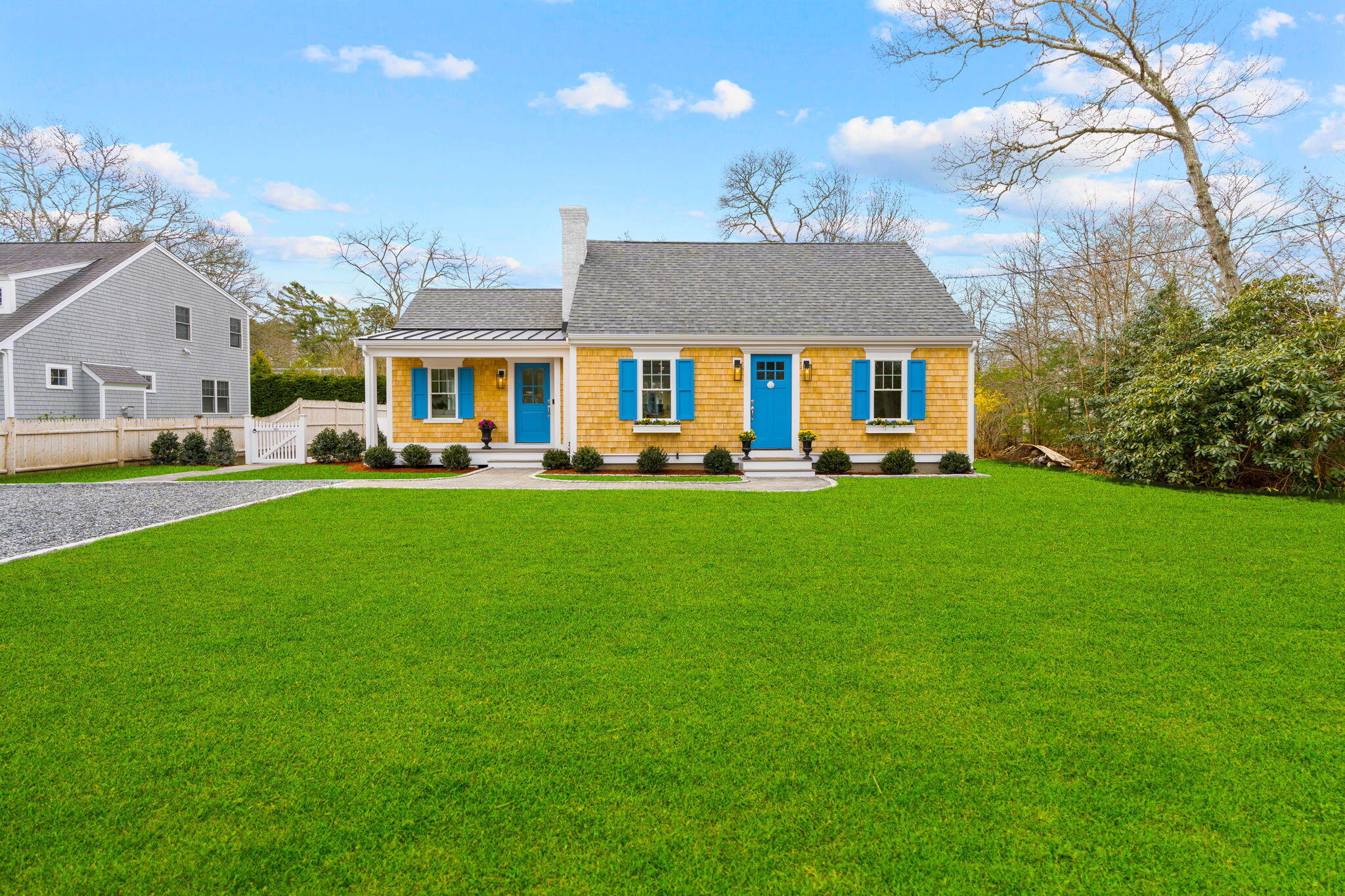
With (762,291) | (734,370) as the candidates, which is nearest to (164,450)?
(734,370)

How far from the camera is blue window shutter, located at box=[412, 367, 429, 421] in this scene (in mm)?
16984

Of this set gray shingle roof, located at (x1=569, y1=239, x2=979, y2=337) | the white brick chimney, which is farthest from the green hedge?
Result: gray shingle roof, located at (x1=569, y1=239, x2=979, y2=337)

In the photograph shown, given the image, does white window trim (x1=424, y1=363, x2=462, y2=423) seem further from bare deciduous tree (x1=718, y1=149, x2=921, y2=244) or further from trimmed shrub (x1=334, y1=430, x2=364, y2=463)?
bare deciduous tree (x1=718, y1=149, x2=921, y2=244)

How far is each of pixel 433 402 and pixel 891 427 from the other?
10917 mm

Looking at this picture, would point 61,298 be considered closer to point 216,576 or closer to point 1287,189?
point 216,576

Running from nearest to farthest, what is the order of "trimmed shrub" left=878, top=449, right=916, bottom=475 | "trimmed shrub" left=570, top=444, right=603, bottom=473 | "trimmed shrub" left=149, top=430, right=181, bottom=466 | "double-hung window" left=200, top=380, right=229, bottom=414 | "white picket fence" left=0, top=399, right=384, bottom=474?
"white picket fence" left=0, top=399, right=384, bottom=474
"trimmed shrub" left=570, top=444, right=603, bottom=473
"trimmed shrub" left=878, top=449, right=916, bottom=475
"trimmed shrub" left=149, top=430, right=181, bottom=466
"double-hung window" left=200, top=380, right=229, bottom=414

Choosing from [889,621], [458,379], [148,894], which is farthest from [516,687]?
[458,379]

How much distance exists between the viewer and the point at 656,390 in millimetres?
15641

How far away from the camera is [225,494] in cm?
1100

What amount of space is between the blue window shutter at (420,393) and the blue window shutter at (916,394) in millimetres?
11330

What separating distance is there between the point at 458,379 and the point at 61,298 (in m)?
11.7

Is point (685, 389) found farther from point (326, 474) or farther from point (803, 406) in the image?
point (326, 474)

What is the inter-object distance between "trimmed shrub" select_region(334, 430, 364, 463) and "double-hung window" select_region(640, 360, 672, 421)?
7266 millimetres

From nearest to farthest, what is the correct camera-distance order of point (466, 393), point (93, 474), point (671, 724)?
point (671, 724) < point (93, 474) < point (466, 393)
